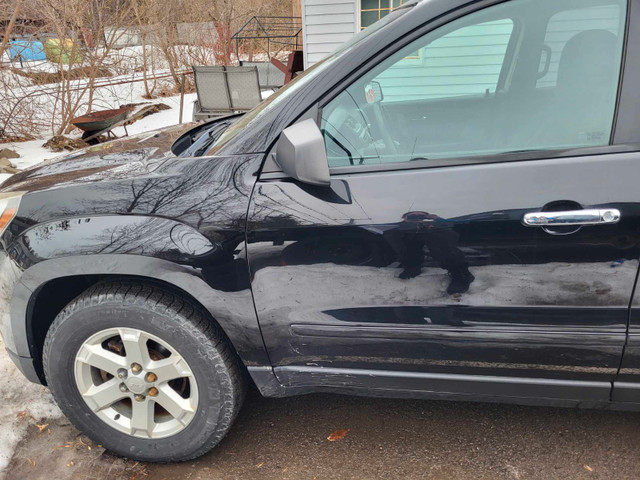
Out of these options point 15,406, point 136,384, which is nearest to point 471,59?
point 136,384

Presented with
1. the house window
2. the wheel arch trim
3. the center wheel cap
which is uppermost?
the house window

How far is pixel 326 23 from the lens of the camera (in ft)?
30.0

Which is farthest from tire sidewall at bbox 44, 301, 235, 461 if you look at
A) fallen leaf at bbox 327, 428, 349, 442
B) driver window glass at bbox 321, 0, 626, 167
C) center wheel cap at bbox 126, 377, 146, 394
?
driver window glass at bbox 321, 0, 626, 167

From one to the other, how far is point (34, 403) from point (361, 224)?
2.04m

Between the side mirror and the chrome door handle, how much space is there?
678mm

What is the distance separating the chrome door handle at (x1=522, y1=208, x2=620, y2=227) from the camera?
1.57 metres

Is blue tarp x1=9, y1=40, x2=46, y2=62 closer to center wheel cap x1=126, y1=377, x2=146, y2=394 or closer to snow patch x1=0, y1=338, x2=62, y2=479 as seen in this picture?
snow patch x1=0, y1=338, x2=62, y2=479

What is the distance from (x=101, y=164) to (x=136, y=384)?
38.3 inches

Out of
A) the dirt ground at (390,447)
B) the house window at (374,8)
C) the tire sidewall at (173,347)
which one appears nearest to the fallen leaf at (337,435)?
the dirt ground at (390,447)

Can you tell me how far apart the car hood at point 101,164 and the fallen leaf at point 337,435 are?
1.42 m

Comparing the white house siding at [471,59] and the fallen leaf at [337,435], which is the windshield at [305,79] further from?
the fallen leaf at [337,435]

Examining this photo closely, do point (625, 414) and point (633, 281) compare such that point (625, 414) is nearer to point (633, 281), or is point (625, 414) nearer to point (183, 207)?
point (633, 281)

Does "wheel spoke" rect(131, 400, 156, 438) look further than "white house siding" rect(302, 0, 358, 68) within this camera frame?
No

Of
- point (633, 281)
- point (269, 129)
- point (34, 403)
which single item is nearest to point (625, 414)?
point (633, 281)
